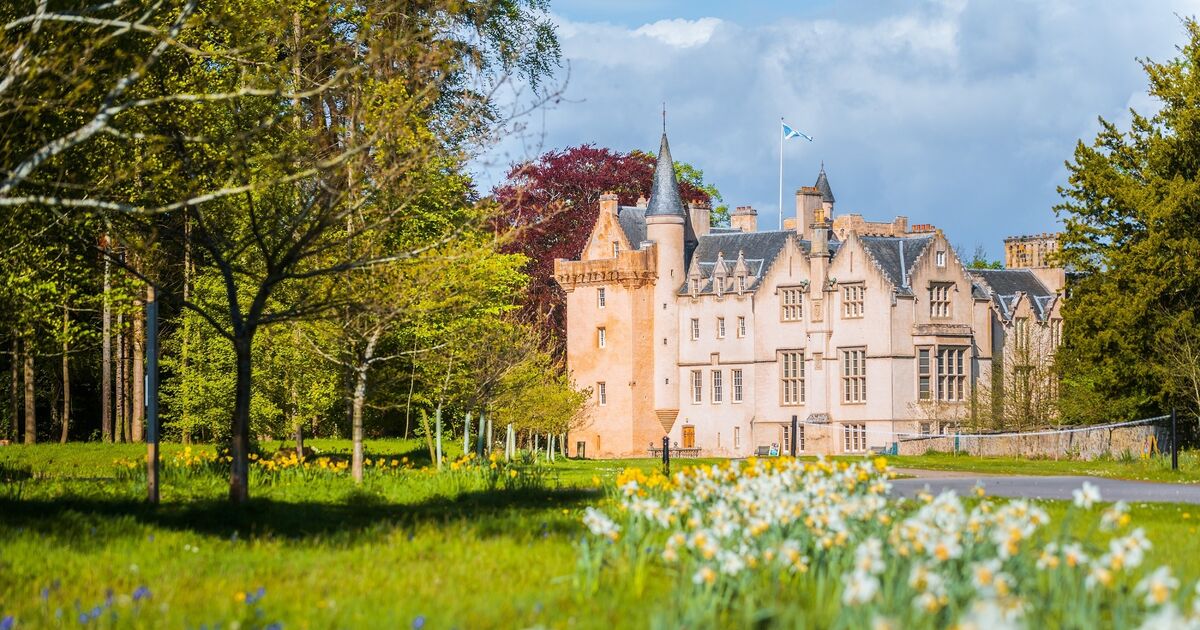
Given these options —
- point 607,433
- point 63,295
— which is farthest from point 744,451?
point 63,295

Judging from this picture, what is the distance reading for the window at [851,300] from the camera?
223 ft

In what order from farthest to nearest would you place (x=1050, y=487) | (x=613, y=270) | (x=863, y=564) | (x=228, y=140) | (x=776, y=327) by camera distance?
(x=613, y=270)
(x=776, y=327)
(x=1050, y=487)
(x=228, y=140)
(x=863, y=564)

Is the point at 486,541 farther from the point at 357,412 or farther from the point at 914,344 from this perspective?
the point at 914,344

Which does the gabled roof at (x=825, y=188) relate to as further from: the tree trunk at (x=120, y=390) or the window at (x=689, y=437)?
the tree trunk at (x=120, y=390)

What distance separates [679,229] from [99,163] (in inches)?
2247

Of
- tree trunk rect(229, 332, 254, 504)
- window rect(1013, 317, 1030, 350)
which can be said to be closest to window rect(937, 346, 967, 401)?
window rect(1013, 317, 1030, 350)

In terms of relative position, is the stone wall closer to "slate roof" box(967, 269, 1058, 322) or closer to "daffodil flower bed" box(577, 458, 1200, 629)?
"slate roof" box(967, 269, 1058, 322)

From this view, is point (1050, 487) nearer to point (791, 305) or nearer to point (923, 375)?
point (923, 375)

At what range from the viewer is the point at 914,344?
6725 cm

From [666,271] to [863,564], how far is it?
221 ft

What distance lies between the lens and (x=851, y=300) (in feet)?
224

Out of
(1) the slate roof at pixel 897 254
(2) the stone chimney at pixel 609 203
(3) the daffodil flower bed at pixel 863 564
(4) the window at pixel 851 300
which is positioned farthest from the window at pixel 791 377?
(3) the daffodil flower bed at pixel 863 564

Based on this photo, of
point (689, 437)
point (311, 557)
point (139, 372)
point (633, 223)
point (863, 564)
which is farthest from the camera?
point (633, 223)

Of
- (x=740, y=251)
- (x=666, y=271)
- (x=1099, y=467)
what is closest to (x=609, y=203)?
(x=666, y=271)
